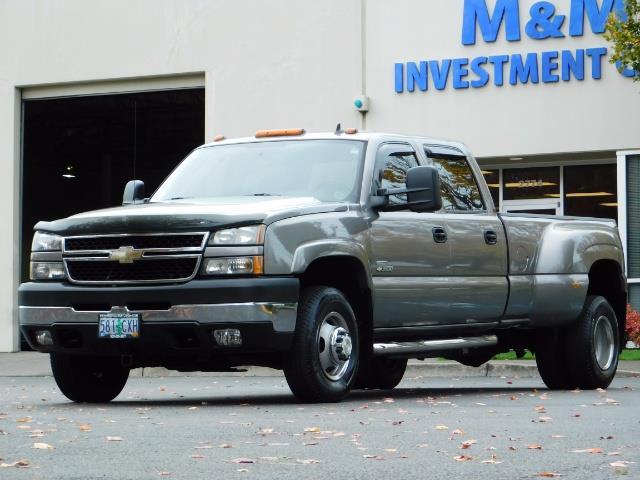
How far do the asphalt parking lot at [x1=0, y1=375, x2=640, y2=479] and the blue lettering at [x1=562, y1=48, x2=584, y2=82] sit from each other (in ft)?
34.3

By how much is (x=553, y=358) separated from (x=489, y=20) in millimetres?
10597

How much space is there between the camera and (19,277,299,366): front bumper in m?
10.2

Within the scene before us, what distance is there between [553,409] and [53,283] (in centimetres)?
364

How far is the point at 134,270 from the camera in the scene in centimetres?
1053

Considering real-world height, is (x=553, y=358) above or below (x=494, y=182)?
below

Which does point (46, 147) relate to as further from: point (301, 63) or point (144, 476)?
point (144, 476)

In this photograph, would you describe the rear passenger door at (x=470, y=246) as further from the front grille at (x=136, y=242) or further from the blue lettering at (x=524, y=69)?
the blue lettering at (x=524, y=69)

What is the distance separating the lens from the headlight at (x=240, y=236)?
1025 centimetres

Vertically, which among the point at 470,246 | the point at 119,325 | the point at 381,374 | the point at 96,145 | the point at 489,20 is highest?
the point at 489,20

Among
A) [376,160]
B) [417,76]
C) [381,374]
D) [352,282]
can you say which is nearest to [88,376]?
[352,282]

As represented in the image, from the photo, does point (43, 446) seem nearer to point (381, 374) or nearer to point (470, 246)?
point (470, 246)

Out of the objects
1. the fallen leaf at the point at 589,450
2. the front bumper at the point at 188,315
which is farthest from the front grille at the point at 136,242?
the fallen leaf at the point at 589,450

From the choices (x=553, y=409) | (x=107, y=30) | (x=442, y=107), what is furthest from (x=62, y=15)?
(x=553, y=409)

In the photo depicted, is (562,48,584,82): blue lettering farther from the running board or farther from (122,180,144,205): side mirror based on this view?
(122,180,144,205): side mirror
